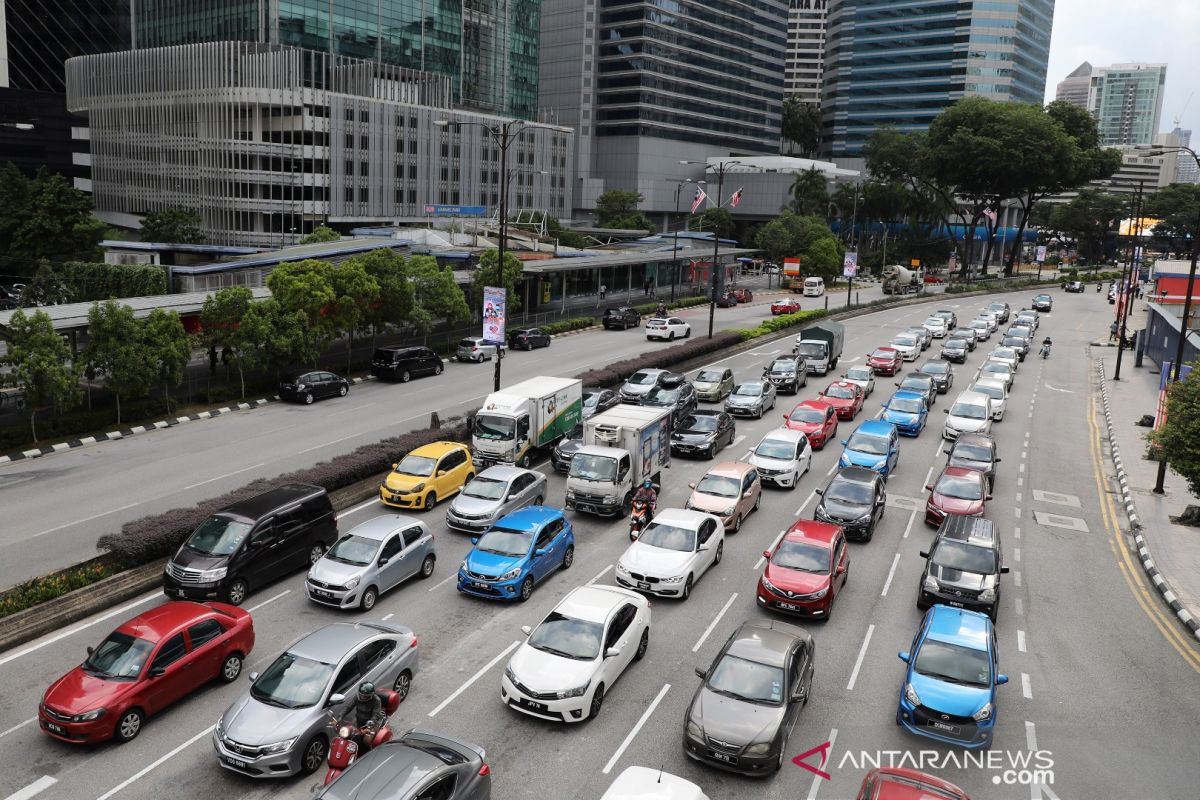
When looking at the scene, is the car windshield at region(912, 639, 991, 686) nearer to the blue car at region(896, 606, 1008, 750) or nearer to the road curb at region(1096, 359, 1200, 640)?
the blue car at region(896, 606, 1008, 750)

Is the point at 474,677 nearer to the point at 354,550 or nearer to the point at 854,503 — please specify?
the point at 354,550

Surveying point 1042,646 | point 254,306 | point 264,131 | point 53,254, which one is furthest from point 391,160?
point 1042,646

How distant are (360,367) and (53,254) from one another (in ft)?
149

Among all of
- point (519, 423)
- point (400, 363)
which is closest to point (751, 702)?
point (519, 423)

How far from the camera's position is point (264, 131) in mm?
83750

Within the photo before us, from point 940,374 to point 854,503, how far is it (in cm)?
2260

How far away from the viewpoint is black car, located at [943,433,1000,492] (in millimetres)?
28250

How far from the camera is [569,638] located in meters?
15.3

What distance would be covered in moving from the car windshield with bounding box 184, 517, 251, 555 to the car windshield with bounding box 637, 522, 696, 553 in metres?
8.63

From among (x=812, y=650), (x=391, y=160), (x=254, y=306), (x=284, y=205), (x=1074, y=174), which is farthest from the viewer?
(x=1074, y=174)

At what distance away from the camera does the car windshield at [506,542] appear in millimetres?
19781

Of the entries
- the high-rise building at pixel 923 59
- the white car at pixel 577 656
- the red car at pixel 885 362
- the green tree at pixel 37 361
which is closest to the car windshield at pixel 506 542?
the white car at pixel 577 656

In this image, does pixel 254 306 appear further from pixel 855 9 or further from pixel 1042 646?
pixel 855 9

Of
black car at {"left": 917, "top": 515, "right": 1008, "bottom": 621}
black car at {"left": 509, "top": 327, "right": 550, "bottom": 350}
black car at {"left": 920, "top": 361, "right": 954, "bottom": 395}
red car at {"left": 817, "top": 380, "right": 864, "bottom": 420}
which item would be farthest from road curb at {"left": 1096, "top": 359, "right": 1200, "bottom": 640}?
black car at {"left": 509, "top": 327, "right": 550, "bottom": 350}
